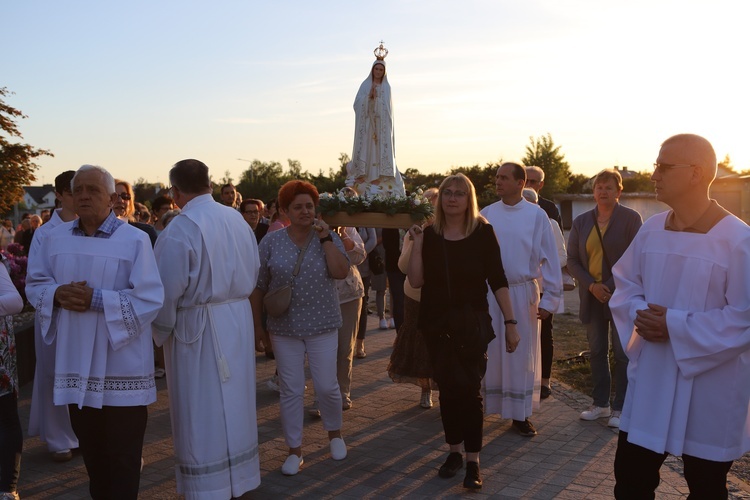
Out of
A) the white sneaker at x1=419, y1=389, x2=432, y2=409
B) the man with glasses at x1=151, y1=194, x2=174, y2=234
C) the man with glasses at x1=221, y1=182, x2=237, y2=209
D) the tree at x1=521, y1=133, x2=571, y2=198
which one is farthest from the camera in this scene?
the tree at x1=521, y1=133, x2=571, y2=198

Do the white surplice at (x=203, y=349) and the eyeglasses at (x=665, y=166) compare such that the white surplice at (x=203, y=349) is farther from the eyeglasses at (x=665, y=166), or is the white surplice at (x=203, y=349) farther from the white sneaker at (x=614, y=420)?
the white sneaker at (x=614, y=420)

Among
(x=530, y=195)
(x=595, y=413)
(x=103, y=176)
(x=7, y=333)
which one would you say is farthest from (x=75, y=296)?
(x=530, y=195)

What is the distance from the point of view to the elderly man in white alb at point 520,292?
6.82 m

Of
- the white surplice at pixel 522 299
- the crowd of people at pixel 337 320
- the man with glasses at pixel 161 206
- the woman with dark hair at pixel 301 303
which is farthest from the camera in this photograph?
the man with glasses at pixel 161 206

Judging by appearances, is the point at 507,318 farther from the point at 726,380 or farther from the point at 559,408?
the point at 559,408

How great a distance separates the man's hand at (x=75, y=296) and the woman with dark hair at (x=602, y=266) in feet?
15.5

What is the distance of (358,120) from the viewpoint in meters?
9.70

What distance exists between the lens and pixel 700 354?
363 centimetres

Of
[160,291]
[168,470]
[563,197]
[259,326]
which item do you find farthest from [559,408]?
[563,197]

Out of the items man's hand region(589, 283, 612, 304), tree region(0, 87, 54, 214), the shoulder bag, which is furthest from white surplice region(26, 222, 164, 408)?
tree region(0, 87, 54, 214)

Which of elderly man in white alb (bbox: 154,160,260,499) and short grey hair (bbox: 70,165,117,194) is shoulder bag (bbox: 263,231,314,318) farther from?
short grey hair (bbox: 70,165,117,194)

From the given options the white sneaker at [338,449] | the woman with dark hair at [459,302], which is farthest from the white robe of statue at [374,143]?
the white sneaker at [338,449]

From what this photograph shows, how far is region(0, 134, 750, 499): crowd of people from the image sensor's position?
3730mm

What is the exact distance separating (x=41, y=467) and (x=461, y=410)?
11.2 feet
